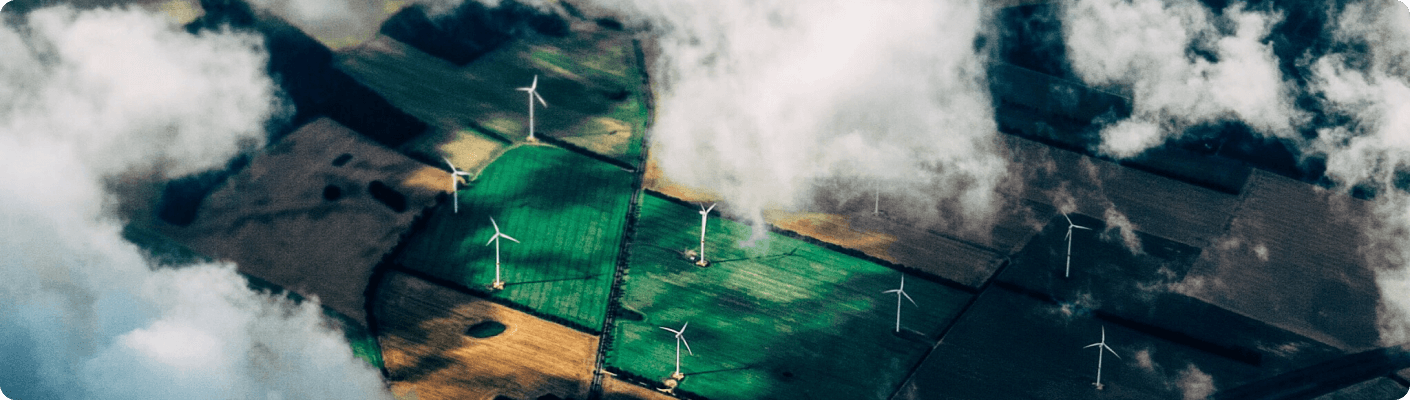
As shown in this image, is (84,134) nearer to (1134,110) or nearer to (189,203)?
(189,203)

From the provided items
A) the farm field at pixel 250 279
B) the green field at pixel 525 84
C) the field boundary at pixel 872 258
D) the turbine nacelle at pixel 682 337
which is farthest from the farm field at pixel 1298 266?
the farm field at pixel 250 279

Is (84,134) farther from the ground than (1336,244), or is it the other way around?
(1336,244)

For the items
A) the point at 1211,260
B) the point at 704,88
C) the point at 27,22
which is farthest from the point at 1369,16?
the point at 27,22

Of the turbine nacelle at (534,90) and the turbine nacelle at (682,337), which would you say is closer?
the turbine nacelle at (682,337)

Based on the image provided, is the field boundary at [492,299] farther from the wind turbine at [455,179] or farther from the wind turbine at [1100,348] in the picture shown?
the wind turbine at [1100,348]

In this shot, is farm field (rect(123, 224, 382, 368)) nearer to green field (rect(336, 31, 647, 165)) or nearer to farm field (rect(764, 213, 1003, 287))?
green field (rect(336, 31, 647, 165))

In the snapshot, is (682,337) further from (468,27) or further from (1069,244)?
(468,27)
